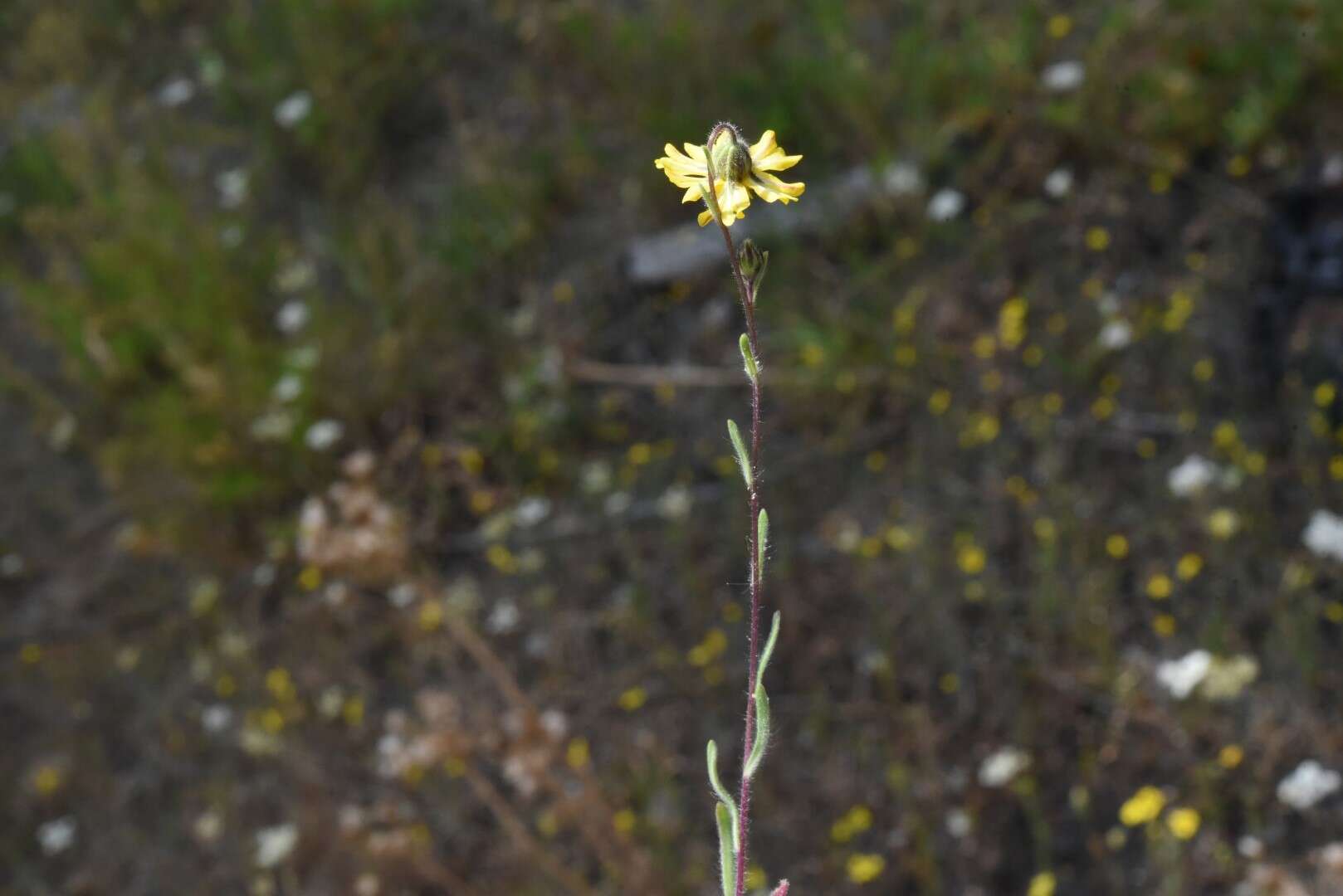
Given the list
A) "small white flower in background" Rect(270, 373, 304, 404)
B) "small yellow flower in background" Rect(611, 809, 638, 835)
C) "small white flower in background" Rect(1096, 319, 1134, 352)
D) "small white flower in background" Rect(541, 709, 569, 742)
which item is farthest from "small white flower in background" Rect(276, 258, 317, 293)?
"small white flower in background" Rect(1096, 319, 1134, 352)

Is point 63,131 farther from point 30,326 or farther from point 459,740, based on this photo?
point 459,740

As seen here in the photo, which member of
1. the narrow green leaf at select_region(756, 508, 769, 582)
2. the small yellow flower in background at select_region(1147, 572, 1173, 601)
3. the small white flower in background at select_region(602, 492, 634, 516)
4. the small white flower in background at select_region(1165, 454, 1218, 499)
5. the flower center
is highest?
the flower center

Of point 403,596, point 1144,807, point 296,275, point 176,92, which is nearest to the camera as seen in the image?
point 1144,807

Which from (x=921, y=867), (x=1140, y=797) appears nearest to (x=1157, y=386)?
(x=1140, y=797)

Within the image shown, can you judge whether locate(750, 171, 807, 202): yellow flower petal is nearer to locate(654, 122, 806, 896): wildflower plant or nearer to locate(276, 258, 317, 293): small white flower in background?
locate(654, 122, 806, 896): wildflower plant

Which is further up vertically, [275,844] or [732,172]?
[732,172]

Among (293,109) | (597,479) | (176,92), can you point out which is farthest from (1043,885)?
(176,92)

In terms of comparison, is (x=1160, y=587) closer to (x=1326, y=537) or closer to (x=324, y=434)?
(x=1326, y=537)

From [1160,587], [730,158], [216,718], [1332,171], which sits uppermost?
[730,158]

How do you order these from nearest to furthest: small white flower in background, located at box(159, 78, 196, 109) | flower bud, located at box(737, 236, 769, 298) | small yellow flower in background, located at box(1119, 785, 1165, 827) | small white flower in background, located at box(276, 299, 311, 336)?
1. flower bud, located at box(737, 236, 769, 298)
2. small yellow flower in background, located at box(1119, 785, 1165, 827)
3. small white flower in background, located at box(276, 299, 311, 336)
4. small white flower in background, located at box(159, 78, 196, 109)
